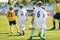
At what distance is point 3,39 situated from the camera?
16.3m

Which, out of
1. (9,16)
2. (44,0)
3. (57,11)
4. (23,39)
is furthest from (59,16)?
(44,0)

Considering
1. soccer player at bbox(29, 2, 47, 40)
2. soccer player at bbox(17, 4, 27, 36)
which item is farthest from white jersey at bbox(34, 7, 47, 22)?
soccer player at bbox(17, 4, 27, 36)

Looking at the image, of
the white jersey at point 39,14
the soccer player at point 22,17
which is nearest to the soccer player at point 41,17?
the white jersey at point 39,14

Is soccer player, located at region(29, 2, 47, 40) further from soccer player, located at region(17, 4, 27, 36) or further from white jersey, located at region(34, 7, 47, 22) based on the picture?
soccer player, located at region(17, 4, 27, 36)

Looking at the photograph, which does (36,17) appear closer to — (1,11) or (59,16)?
(59,16)

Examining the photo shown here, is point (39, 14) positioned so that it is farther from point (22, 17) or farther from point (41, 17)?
point (22, 17)

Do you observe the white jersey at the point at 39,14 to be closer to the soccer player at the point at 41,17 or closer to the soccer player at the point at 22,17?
the soccer player at the point at 41,17

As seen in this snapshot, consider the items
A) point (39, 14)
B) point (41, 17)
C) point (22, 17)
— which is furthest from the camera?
point (22, 17)

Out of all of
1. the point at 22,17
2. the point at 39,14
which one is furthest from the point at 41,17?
the point at 22,17

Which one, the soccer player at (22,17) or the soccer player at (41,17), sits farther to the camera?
the soccer player at (22,17)

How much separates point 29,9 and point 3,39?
36179mm

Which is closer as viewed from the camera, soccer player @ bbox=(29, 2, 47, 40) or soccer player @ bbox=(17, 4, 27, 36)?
soccer player @ bbox=(29, 2, 47, 40)

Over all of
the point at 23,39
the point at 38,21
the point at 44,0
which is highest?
the point at 44,0

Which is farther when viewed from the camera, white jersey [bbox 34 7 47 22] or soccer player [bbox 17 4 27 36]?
soccer player [bbox 17 4 27 36]
